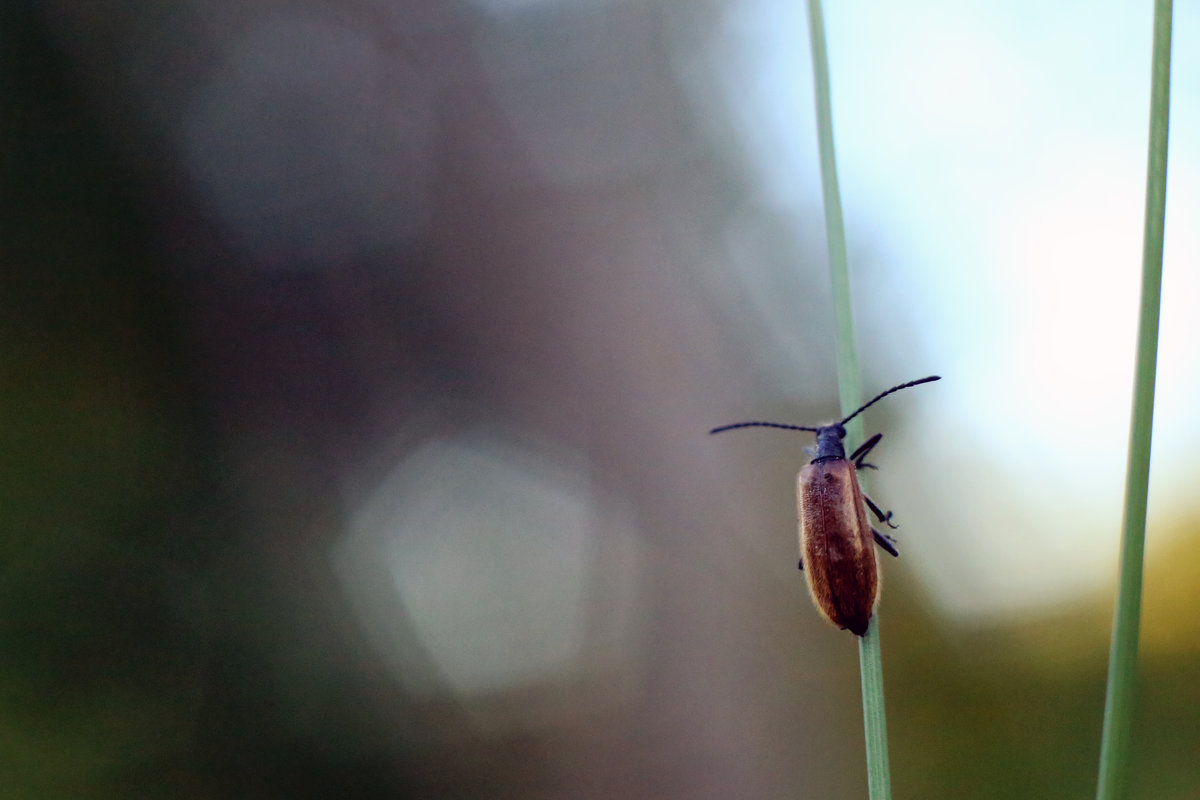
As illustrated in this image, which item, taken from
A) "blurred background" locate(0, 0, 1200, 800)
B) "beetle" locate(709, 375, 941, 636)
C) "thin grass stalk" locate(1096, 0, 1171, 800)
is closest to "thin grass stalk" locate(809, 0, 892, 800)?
"thin grass stalk" locate(1096, 0, 1171, 800)

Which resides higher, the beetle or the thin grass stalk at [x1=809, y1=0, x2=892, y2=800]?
the thin grass stalk at [x1=809, y1=0, x2=892, y2=800]

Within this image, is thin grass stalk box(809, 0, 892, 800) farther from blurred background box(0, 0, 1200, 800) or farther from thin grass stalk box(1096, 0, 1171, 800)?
blurred background box(0, 0, 1200, 800)

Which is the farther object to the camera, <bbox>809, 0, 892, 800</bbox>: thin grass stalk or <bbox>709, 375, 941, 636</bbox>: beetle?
<bbox>709, 375, 941, 636</bbox>: beetle

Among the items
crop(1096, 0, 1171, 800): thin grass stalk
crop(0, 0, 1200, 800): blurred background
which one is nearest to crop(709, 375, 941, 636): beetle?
crop(1096, 0, 1171, 800): thin grass stalk

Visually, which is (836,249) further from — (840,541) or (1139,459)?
(840,541)

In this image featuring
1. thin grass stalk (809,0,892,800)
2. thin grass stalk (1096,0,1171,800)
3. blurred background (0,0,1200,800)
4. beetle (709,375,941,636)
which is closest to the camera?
thin grass stalk (1096,0,1171,800)

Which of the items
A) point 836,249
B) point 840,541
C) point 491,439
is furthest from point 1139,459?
point 491,439

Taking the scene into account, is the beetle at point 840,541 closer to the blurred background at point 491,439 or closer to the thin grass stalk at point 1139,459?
the thin grass stalk at point 1139,459

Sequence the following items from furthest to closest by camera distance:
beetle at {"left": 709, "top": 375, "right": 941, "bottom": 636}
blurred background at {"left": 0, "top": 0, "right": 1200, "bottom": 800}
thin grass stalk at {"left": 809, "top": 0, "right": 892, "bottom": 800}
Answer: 1. blurred background at {"left": 0, "top": 0, "right": 1200, "bottom": 800}
2. beetle at {"left": 709, "top": 375, "right": 941, "bottom": 636}
3. thin grass stalk at {"left": 809, "top": 0, "right": 892, "bottom": 800}
